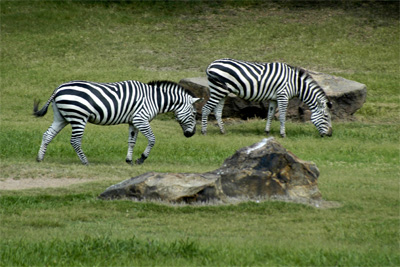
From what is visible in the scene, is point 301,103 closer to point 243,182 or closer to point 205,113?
point 205,113

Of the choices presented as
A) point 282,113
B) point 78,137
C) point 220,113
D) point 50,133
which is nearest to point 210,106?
point 220,113

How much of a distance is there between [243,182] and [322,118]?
9178mm

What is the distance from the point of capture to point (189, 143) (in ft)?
57.9

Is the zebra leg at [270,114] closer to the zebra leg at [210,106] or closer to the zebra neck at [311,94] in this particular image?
the zebra neck at [311,94]

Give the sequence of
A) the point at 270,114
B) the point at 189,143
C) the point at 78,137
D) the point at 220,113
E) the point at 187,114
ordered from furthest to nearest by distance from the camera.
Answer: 1. the point at 220,113
2. the point at 270,114
3. the point at 189,143
4. the point at 187,114
5. the point at 78,137

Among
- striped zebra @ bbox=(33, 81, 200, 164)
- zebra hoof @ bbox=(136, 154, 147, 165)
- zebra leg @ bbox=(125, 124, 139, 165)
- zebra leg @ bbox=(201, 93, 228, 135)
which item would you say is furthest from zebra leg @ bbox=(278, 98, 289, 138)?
zebra hoof @ bbox=(136, 154, 147, 165)

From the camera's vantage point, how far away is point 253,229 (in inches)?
354

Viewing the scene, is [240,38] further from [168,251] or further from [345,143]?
[168,251]

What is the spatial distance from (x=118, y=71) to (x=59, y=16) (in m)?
9.71

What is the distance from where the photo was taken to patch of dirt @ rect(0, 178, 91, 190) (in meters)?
12.0

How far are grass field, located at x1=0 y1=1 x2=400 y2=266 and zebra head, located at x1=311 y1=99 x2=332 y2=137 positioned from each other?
0.35 m

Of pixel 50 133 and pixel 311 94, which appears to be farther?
pixel 311 94

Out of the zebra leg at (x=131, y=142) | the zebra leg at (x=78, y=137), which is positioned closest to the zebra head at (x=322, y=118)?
the zebra leg at (x=131, y=142)

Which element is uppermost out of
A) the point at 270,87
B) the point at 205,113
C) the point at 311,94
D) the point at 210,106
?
the point at 270,87
